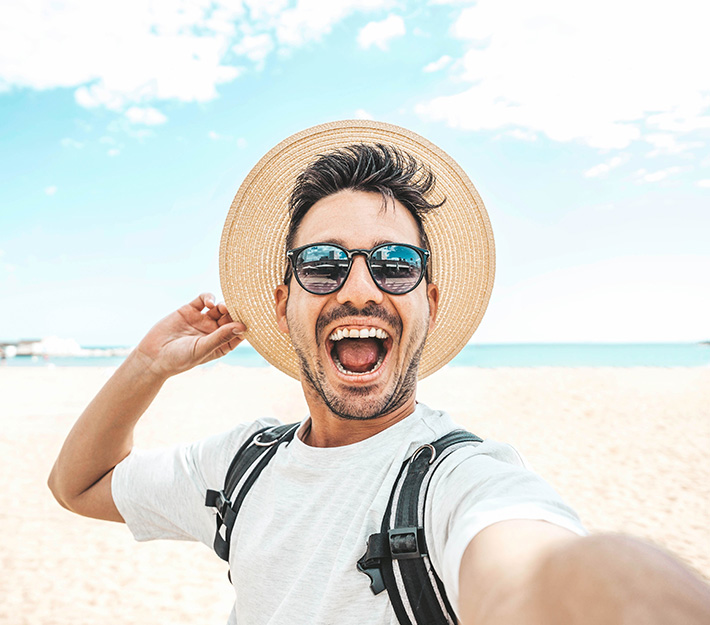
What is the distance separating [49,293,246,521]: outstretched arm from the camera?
2051mm

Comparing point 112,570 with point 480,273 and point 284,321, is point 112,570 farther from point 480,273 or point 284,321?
point 480,273

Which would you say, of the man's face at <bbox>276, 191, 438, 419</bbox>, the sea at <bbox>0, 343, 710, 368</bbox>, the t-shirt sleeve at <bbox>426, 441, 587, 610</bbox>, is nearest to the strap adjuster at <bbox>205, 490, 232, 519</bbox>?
the man's face at <bbox>276, 191, 438, 419</bbox>

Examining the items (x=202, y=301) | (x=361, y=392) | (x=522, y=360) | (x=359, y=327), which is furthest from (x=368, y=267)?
(x=522, y=360)

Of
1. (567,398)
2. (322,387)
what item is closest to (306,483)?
(322,387)

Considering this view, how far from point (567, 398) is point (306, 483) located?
1741 centimetres

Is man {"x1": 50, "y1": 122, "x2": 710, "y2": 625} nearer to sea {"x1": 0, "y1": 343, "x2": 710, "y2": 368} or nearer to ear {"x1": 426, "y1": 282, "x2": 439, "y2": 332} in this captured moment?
ear {"x1": 426, "y1": 282, "x2": 439, "y2": 332}

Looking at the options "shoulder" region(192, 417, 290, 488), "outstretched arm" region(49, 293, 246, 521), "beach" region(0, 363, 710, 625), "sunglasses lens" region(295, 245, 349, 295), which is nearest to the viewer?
"sunglasses lens" region(295, 245, 349, 295)

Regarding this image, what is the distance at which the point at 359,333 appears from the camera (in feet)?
5.57

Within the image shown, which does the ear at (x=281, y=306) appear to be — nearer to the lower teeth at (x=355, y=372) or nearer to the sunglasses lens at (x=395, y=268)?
the lower teeth at (x=355, y=372)

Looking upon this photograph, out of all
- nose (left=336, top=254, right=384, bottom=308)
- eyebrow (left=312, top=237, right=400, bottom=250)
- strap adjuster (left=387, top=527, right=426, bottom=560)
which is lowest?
strap adjuster (left=387, top=527, right=426, bottom=560)

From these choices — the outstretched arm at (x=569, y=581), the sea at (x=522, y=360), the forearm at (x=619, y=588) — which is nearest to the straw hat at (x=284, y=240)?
the outstretched arm at (x=569, y=581)

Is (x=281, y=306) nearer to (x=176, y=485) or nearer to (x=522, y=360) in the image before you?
(x=176, y=485)

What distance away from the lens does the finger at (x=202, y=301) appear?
2.34m

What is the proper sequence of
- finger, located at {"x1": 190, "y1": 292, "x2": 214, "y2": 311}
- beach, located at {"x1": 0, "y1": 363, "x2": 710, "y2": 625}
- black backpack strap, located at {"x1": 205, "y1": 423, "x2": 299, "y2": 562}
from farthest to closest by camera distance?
beach, located at {"x1": 0, "y1": 363, "x2": 710, "y2": 625}, finger, located at {"x1": 190, "y1": 292, "x2": 214, "y2": 311}, black backpack strap, located at {"x1": 205, "y1": 423, "x2": 299, "y2": 562}
